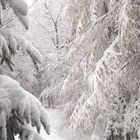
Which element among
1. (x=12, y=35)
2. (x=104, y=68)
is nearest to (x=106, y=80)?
(x=104, y=68)

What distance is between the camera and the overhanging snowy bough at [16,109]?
7.75ft

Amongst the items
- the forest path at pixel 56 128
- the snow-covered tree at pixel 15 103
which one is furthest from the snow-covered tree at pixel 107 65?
the forest path at pixel 56 128

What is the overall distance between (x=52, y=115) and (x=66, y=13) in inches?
457

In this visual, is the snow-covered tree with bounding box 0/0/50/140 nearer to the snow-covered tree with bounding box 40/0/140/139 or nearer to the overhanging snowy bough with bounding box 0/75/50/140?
the overhanging snowy bough with bounding box 0/75/50/140

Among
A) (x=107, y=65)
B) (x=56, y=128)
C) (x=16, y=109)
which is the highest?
(x=16, y=109)

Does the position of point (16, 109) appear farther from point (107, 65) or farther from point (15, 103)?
point (107, 65)

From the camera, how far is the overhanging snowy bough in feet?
7.75

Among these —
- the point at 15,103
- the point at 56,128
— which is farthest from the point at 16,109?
the point at 56,128

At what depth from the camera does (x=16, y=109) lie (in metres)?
2.43

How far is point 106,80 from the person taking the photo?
8781 mm

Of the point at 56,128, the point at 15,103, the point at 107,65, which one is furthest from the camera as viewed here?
the point at 56,128

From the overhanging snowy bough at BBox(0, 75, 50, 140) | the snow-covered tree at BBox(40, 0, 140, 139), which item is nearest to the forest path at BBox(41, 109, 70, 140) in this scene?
the snow-covered tree at BBox(40, 0, 140, 139)

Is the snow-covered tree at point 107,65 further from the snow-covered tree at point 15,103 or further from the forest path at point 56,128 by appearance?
the forest path at point 56,128

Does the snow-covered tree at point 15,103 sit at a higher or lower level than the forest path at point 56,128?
higher
